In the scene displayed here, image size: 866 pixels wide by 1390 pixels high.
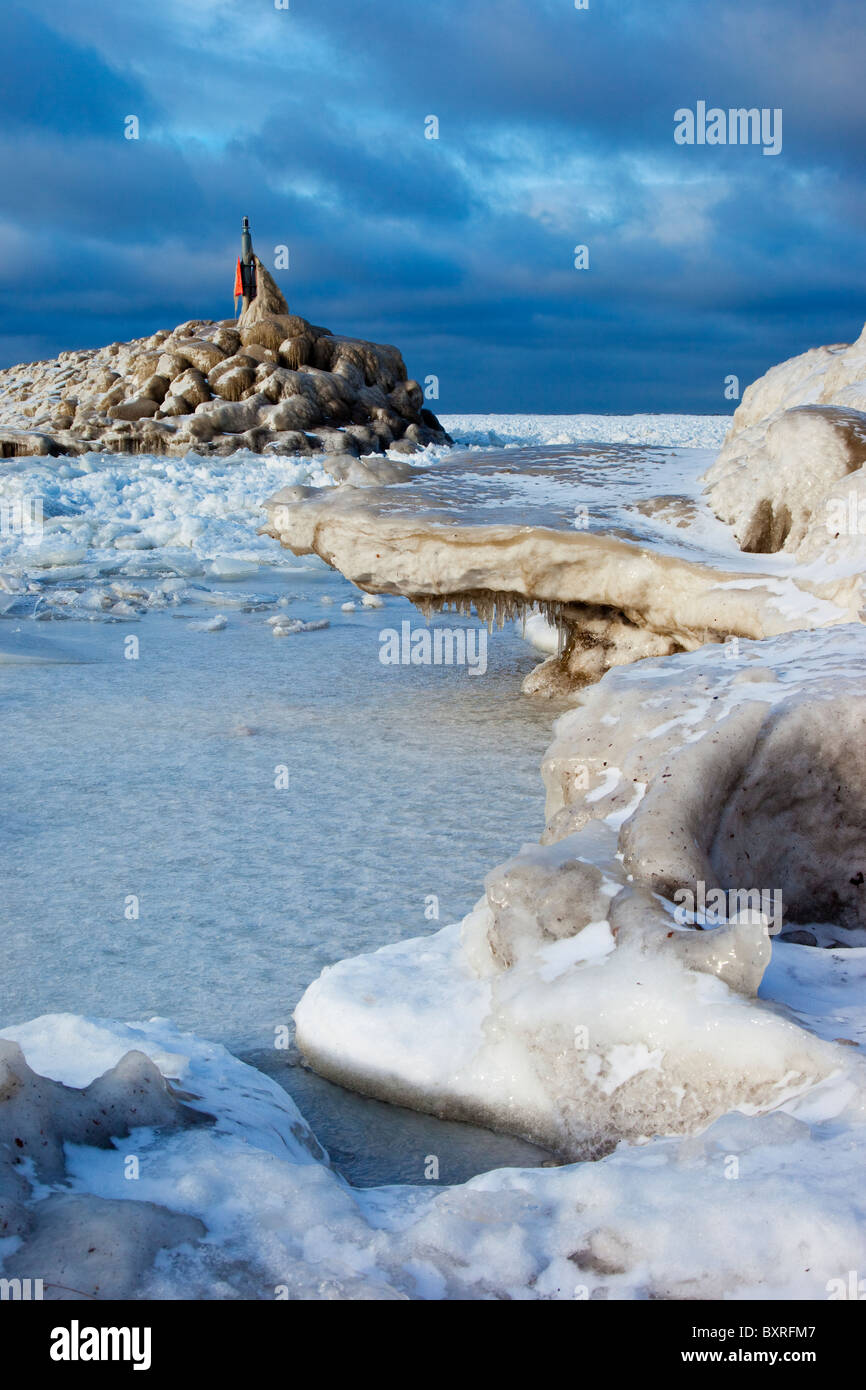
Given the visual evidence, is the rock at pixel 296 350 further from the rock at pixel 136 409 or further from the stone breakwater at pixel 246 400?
the rock at pixel 136 409

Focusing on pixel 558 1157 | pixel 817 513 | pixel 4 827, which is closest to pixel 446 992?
pixel 558 1157

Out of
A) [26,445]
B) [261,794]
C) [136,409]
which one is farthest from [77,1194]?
[136,409]

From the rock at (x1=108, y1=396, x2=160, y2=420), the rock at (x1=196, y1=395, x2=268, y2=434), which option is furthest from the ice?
the rock at (x1=108, y1=396, x2=160, y2=420)

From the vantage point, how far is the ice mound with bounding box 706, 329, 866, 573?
4.82 meters

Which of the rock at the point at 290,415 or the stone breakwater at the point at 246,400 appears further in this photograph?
the rock at the point at 290,415

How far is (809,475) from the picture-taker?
17.0ft

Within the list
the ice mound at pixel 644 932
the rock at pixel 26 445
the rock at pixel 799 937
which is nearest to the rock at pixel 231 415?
the rock at pixel 26 445

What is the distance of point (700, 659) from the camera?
393 centimetres

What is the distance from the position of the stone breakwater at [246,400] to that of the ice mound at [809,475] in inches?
587

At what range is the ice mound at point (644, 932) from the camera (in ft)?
7.37

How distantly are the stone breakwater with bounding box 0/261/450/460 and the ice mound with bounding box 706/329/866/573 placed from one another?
48.9ft

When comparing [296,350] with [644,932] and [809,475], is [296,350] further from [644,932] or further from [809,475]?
[644,932]
